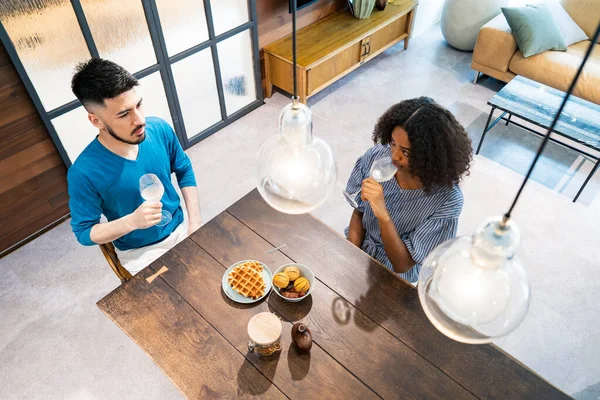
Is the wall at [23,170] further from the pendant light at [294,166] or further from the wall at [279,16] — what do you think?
the pendant light at [294,166]

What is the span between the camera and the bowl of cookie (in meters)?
1.64

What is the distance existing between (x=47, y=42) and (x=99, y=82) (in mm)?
992

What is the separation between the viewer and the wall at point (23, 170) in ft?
7.84

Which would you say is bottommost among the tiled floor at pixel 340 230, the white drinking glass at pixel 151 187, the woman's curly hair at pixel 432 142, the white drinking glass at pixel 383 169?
the tiled floor at pixel 340 230

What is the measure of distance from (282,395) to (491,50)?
3499mm

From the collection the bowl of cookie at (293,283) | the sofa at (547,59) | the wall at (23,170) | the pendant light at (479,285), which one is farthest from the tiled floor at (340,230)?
the pendant light at (479,285)

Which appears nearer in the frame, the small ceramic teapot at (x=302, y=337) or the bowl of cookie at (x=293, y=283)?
the small ceramic teapot at (x=302, y=337)

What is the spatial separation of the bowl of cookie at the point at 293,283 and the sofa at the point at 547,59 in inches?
116

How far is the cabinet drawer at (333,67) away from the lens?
12.1 ft

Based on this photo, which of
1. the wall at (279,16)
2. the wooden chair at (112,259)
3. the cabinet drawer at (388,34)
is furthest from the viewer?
the cabinet drawer at (388,34)

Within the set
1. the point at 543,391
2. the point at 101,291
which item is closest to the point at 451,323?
the point at 543,391

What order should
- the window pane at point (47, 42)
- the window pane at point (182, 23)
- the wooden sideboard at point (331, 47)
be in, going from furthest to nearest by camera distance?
1. the wooden sideboard at point (331, 47)
2. the window pane at point (182, 23)
3. the window pane at point (47, 42)

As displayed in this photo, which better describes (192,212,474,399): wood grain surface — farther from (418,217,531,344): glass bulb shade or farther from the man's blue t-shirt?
(418,217,531,344): glass bulb shade

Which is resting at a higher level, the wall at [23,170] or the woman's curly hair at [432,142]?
the woman's curly hair at [432,142]
